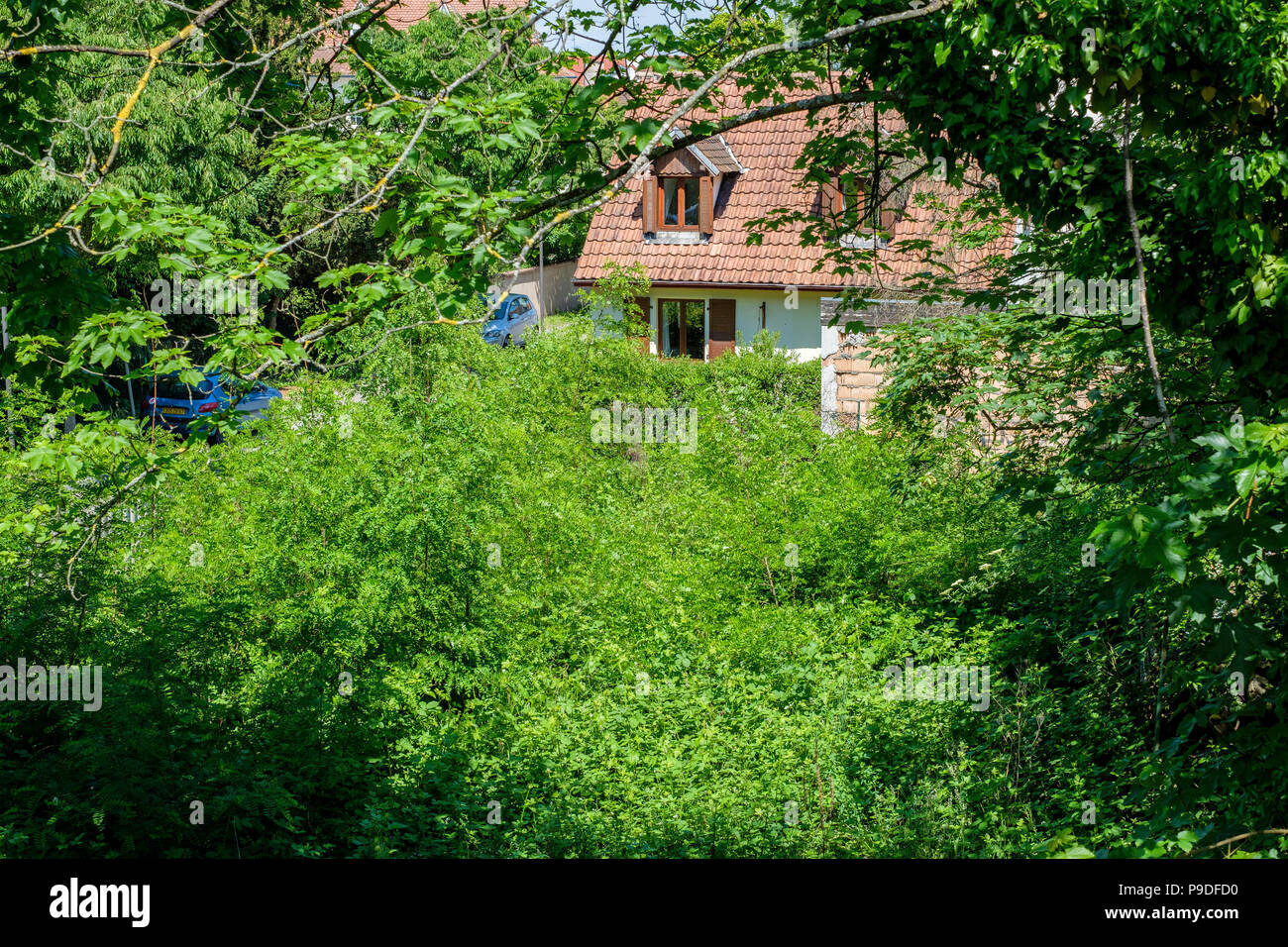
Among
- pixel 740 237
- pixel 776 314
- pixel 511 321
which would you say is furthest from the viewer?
pixel 511 321

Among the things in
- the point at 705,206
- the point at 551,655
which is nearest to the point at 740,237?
the point at 705,206

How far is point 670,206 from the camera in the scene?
23.0 m

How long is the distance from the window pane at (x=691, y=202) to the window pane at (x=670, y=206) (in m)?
0.19

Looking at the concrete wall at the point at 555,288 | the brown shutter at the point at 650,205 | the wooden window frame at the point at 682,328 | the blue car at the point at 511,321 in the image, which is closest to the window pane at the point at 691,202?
the brown shutter at the point at 650,205

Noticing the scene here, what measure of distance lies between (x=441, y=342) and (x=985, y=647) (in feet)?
26.4

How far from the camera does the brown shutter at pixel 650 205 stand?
896 inches

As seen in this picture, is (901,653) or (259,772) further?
(901,653)

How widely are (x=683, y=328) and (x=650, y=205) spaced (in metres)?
2.69

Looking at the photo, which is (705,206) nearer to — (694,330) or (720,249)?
(720,249)
